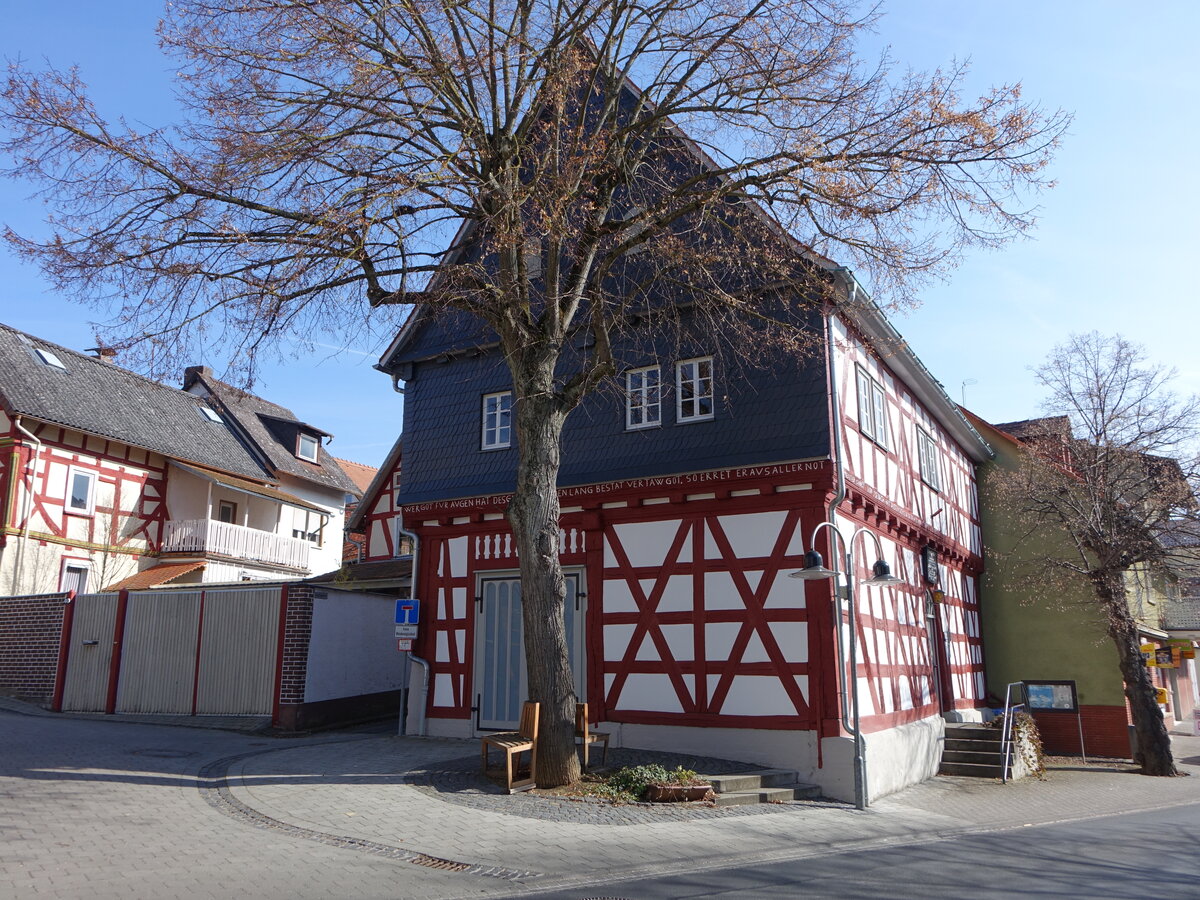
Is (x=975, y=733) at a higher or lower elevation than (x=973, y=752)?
higher

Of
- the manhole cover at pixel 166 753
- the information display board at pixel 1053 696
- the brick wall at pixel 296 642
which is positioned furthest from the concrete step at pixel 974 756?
the manhole cover at pixel 166 753

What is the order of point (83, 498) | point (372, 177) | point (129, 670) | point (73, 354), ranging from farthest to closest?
1. point (73, 354)
2. point (83, 498)
3. point (129, 670)
4. point (372, 177)

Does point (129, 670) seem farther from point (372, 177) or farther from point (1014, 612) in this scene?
point (1014, 612)

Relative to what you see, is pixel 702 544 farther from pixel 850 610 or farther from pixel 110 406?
pixel 110 406

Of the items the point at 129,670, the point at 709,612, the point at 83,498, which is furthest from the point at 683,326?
the point at 83,498

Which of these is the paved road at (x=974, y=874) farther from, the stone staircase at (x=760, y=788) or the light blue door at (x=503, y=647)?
the light blue door at (x=503, y=647)

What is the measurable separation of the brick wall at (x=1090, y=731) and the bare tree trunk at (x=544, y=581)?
46.7 ft

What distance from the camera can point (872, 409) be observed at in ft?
50.9

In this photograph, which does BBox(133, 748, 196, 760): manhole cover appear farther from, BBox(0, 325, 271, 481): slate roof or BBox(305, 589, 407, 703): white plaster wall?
BBox(0, 325, 271, 481): slate roof

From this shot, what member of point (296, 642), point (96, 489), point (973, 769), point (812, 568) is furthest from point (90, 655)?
point (973, 769)

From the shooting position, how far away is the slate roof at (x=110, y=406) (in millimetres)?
25625

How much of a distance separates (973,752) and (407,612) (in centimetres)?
974

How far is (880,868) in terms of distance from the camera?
798cm

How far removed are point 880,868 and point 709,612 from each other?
18.4 ft
